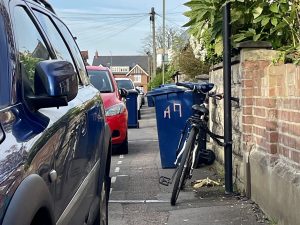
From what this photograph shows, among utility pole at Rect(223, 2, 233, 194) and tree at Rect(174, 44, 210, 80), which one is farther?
tree at Rect(174, 44, 210, 80)

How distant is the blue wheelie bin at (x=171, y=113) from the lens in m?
7.82

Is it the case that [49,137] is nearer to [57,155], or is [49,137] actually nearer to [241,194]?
[57,155]

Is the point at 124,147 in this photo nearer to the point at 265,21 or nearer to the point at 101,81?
the point at 101,81

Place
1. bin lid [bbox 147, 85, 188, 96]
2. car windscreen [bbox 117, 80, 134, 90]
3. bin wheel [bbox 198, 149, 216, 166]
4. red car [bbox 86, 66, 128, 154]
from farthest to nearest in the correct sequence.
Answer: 1. car windscreen [bbox 117, 80, 134, 90]
2. red car [bbox 86, 66, 128, 154]
3. bin lid [bbox 147, 85, 188, 96]
4. bin wheel [bbox 198, 149, 216, 166]

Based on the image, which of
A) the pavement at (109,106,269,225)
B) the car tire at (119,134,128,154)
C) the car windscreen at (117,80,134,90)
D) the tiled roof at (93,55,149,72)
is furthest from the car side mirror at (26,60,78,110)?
the tiled roof at (93,55,149,72)

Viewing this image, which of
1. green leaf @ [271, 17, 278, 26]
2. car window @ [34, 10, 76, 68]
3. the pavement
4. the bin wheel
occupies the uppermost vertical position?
green leaf @ [271, 17, 278, 26]

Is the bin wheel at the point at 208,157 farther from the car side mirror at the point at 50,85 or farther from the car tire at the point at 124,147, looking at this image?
the car side mirror at the point at 50,85

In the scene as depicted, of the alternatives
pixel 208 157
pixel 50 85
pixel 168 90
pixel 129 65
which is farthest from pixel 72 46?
pixel 129 65

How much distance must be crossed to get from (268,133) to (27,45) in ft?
9.54

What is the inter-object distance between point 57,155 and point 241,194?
3.80m

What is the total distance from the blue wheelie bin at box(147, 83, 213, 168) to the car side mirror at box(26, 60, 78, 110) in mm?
5249

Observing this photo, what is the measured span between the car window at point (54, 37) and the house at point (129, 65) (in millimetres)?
91954

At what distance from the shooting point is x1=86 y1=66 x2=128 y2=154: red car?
10000mm

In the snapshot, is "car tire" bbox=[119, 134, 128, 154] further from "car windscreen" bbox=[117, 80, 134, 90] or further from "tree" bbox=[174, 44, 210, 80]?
"car windscreen" bbox=[117, 80, 134, 90]
